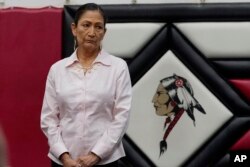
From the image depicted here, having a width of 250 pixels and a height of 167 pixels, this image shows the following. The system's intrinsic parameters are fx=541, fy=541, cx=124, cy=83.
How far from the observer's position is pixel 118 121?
194cm

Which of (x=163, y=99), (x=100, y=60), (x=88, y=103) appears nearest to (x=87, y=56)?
(x=100, y=60)

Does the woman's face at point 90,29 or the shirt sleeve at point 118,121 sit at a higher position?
the woman's face at point 90,29

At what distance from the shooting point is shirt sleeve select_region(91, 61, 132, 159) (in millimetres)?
1905

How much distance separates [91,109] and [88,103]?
25 millimetres

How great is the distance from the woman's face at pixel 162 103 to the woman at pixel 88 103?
0.75 m

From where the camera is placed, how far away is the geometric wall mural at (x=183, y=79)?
8.89 feet

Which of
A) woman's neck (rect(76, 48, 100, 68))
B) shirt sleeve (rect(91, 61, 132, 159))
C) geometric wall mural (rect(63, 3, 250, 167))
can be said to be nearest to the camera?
shirt sleeve (rect(91, 61, 132, 159))

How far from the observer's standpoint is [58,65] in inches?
81.4

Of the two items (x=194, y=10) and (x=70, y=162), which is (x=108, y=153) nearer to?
(x=70, y=162)

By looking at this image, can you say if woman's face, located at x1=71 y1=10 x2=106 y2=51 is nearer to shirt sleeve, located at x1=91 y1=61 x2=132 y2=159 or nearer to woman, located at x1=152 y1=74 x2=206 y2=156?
shirt sleeve, located at x1=91 y1=61 x2=132 y2=159

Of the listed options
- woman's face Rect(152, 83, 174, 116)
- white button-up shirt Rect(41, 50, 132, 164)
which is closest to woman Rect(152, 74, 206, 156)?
woman's face Rect(152, 83, 174, 116)

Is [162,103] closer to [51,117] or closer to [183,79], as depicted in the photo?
[183,79]

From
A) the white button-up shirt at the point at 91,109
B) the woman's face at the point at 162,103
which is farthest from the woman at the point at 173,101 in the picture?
the white button-up shirt at the point at 91,109

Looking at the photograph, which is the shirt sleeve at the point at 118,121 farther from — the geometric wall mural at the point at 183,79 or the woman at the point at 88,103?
the geometric wall mural at the point at 183,79
